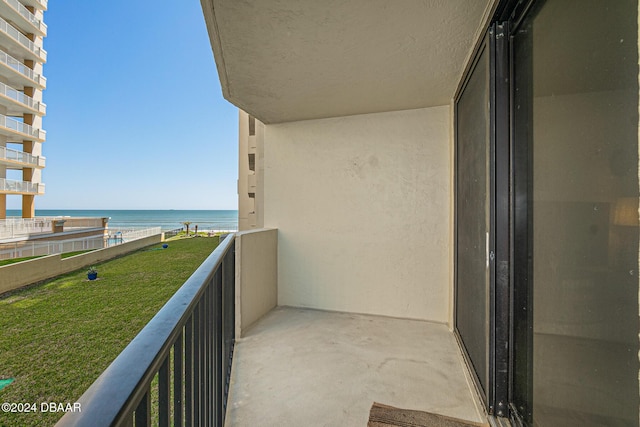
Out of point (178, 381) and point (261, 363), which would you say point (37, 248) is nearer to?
point (261, 363)

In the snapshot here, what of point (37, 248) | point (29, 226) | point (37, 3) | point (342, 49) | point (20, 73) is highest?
point (37, 3)

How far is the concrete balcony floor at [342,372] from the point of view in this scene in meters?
1.75

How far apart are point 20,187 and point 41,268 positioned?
1109 centimetres

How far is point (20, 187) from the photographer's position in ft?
51.2

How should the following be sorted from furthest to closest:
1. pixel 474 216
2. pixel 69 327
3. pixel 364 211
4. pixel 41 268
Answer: pixel 41 268, pixel 69 327, pixel 364 211, pixel 474 216

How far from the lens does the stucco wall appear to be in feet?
10.2

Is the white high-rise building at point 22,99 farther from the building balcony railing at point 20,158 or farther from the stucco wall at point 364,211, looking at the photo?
the stucco wall at point 364,211

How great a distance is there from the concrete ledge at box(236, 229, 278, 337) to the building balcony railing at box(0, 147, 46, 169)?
63.4 ft

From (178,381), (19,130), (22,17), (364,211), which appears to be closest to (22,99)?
(19,130)

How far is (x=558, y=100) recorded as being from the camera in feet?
3.36

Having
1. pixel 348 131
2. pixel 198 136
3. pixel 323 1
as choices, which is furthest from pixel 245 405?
pixel 198 136

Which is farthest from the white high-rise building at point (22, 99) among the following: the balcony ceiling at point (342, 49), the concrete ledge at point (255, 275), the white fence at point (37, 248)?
the balcony ceiling at point (342, 49)

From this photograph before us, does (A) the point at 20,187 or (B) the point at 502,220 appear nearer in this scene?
(B) the point at 502,220

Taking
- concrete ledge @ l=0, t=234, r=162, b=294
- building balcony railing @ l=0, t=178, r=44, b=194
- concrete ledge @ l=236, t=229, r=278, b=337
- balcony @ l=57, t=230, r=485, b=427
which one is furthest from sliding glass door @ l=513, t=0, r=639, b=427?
building balcony railing @ l=0, t=178, r=44, b=194
